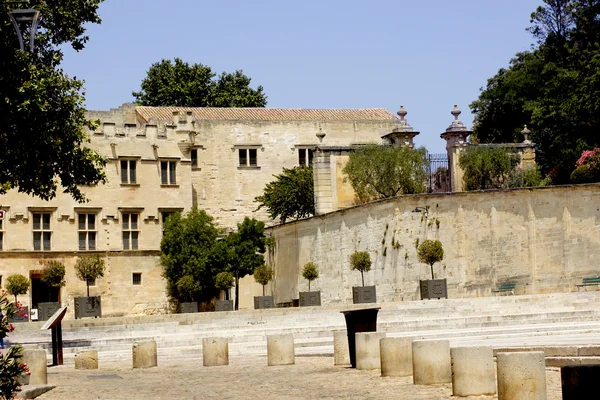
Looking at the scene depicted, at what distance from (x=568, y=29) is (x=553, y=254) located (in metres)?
24.1

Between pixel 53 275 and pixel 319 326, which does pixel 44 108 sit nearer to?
pixel 319 326

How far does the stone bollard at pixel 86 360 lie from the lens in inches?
954

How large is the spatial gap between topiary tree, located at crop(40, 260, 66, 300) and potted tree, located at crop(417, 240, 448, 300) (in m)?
16.8

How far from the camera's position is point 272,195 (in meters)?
61.0

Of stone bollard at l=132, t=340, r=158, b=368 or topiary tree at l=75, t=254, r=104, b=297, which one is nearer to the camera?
stone bollard at l=132, t=340, r=158, b=368

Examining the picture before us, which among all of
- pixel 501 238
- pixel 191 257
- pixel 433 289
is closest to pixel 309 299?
pixel 433 289

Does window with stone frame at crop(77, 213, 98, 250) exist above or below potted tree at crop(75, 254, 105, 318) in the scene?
above

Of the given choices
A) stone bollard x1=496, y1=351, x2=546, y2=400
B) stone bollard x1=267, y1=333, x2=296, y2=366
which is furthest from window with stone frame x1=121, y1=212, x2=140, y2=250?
stone bollard x1=496, y1=351, x2=546, y2=400

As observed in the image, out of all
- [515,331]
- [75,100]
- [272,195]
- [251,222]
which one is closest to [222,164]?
[272,195]

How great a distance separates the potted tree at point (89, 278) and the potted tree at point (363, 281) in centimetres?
1050

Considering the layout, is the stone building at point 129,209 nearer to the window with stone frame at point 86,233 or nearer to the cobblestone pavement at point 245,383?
the window with stone frame at point 86,233

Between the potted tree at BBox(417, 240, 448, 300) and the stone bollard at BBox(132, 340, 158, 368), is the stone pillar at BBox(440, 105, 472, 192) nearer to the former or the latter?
the potted tree at BBox(417, 240, 448, 300)

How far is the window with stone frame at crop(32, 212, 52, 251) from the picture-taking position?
172 ft

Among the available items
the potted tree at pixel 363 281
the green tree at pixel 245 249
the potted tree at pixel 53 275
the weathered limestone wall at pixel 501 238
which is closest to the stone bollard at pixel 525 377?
the potted tree at pixel 363 281
